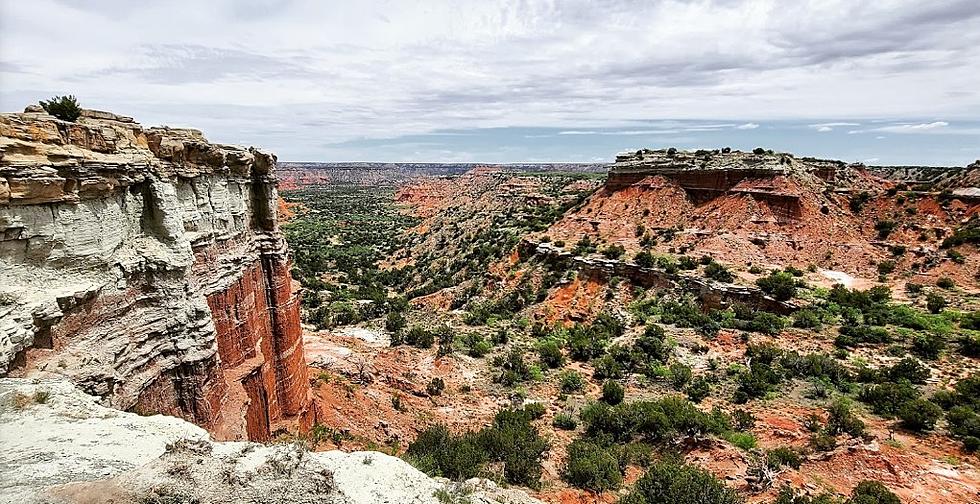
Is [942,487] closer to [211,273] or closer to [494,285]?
[211,273]

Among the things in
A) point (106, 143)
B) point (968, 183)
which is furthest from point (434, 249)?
point (106, 143)

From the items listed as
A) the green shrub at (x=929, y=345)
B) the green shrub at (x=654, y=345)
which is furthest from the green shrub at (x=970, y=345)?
the green shrub at (x=654, y=345)

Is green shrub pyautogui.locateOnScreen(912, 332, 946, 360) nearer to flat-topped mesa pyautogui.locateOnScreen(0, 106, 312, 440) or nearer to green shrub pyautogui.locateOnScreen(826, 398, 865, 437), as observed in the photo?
green shrub pyautogui.locateOnScreen(826, 398, 865, 437)

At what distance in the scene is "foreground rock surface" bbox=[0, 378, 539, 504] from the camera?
5715 millimetres

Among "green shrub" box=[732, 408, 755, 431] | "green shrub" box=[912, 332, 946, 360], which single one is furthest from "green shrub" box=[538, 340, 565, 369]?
"green shrub" box=[912, 332, 946, 360]

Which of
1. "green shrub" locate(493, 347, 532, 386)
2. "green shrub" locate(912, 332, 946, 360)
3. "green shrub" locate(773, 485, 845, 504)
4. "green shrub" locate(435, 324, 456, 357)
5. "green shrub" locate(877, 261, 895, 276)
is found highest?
"green shrub" locate(877, 261, 895, 276)

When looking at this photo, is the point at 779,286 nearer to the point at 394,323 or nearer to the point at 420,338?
the point at 420,338

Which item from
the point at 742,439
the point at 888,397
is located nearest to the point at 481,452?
the point at 742,439

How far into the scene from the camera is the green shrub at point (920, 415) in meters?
16.5

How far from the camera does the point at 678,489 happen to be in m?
12.7

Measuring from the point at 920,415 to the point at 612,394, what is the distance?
10307 mm

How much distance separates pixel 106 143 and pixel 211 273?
418cm

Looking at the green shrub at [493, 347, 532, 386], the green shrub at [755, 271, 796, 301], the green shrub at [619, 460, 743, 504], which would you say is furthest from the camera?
the green shrub at [755, 271, 796, 301]

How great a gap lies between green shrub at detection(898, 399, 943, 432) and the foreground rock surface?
16.4m
